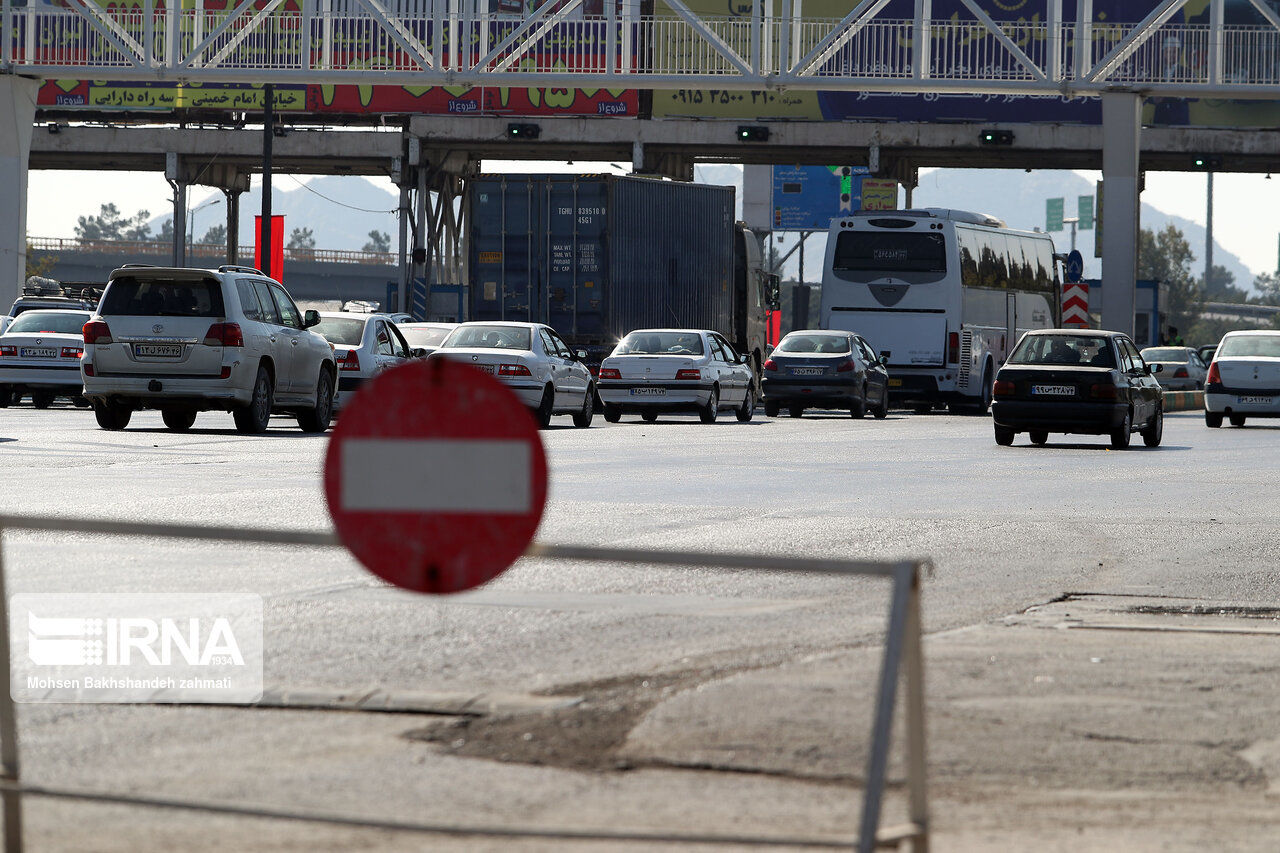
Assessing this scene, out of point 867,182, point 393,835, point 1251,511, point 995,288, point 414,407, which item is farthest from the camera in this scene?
point 867,182

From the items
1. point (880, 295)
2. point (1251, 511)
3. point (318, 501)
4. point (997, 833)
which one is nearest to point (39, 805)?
point (997, 833)

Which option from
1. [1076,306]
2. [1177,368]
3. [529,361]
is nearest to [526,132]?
[1177,368]

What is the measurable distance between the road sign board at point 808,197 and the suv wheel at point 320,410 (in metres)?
59.9

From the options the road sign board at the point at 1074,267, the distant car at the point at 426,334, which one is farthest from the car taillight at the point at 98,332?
the road sign board at the point at 1074,267

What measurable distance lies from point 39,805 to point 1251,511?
40.0 feet

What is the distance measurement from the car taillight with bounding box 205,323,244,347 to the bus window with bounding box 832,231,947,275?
64.5 ft

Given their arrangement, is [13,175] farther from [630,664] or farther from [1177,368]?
[630,664]

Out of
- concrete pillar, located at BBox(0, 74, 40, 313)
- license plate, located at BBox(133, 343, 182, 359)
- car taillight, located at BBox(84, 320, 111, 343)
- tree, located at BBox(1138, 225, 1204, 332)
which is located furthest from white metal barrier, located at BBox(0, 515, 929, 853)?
Answer: tree, located at BBox(1138, 225, 1204, 332)

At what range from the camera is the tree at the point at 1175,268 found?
540 ft

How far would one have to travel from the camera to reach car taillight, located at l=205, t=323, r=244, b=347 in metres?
22.6

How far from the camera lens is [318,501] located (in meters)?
14.2

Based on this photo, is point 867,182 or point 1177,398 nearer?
point 1177,398

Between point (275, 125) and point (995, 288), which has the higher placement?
point (275, 125)

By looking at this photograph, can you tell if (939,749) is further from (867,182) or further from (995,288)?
(867,182)
